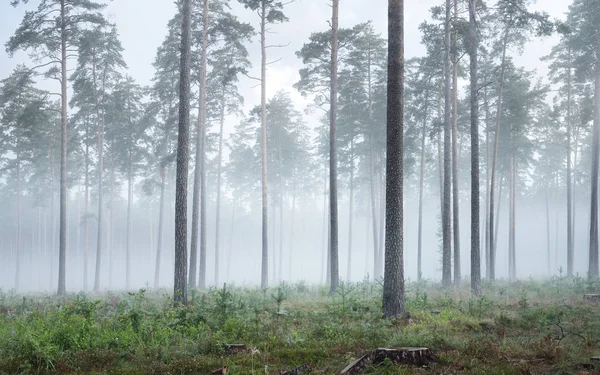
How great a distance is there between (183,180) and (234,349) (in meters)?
7.19

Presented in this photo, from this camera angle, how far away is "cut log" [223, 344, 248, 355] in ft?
23.6

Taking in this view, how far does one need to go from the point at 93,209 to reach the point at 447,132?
6588 centimetres

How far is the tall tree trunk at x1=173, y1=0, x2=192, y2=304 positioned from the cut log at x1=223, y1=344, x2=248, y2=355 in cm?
583

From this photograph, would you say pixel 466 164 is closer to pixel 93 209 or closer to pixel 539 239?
pixel 539 239

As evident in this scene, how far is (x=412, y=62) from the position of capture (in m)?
30.6

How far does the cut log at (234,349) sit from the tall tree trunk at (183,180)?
5833 mm

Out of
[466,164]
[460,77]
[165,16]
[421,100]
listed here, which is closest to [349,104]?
[421,100]

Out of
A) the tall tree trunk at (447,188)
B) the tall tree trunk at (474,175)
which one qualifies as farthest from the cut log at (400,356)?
the tall tree trunk at (447,188)

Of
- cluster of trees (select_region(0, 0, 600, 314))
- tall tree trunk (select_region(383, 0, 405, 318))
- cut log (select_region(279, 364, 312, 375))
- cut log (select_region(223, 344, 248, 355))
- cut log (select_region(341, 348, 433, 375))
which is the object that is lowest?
cut log (select_region(223, 344, 248, 355))

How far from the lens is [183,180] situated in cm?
1330

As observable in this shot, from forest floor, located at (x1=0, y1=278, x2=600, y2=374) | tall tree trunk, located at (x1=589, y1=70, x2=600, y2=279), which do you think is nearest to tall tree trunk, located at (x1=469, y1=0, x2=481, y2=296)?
forest floor, located at (x1=0, y1=278, x2=600, y2=374)

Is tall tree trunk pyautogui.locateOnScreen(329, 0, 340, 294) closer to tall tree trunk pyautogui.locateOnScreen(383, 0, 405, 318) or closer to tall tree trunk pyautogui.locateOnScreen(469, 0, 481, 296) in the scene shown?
tall tree trunk pyautogui.locateOnScreen(469, 0, 481, 296)

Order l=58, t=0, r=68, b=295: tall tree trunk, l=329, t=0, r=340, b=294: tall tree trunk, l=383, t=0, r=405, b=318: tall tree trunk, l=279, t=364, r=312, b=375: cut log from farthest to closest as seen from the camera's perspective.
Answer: l=58, t=0, r=68, b=295: tall tree trunk
l=329, t=0, r=340, b=294: tall tree trunk
l=383, t=0, r=405, b=318: tall tree trunk
l=279, t=364, r=312, b=375: cut log

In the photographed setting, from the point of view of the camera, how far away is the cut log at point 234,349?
719 centimetres
